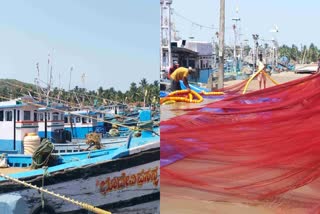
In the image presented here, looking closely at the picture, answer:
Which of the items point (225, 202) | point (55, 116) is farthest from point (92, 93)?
point (225, 202)

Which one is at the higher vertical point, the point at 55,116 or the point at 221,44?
the point at 221,44

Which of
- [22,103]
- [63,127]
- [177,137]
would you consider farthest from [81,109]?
[177,137]

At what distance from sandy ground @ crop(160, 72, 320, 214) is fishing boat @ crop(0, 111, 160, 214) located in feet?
1.37

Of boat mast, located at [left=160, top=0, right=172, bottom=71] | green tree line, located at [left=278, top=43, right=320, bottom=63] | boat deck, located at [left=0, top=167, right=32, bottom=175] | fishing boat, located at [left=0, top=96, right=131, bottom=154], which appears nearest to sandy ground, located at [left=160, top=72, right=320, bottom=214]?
green tree line, located at [left=278, top=43, right=320, bottom=63]

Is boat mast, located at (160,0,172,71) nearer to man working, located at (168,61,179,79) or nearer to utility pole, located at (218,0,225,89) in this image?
man working, located at (168,61,179,79)

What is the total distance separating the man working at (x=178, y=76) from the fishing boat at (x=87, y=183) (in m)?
0.33

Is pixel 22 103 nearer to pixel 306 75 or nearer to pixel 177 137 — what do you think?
pixel 177 137

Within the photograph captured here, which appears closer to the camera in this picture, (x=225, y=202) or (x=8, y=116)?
(x=8, y=116)

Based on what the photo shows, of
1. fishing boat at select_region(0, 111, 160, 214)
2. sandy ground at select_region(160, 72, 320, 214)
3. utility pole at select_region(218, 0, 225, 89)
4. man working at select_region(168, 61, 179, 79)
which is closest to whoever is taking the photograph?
fishing boat at select_region(0, 111, 160, 214)

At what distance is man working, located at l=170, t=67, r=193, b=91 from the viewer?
192 centimetres

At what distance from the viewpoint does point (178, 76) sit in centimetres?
196

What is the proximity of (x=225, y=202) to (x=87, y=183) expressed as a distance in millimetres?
785

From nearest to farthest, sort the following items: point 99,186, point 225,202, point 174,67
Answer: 1. point 99,186
2. point 174,67
3. point 225,202

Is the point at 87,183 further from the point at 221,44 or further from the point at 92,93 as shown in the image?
the point at 221,44
